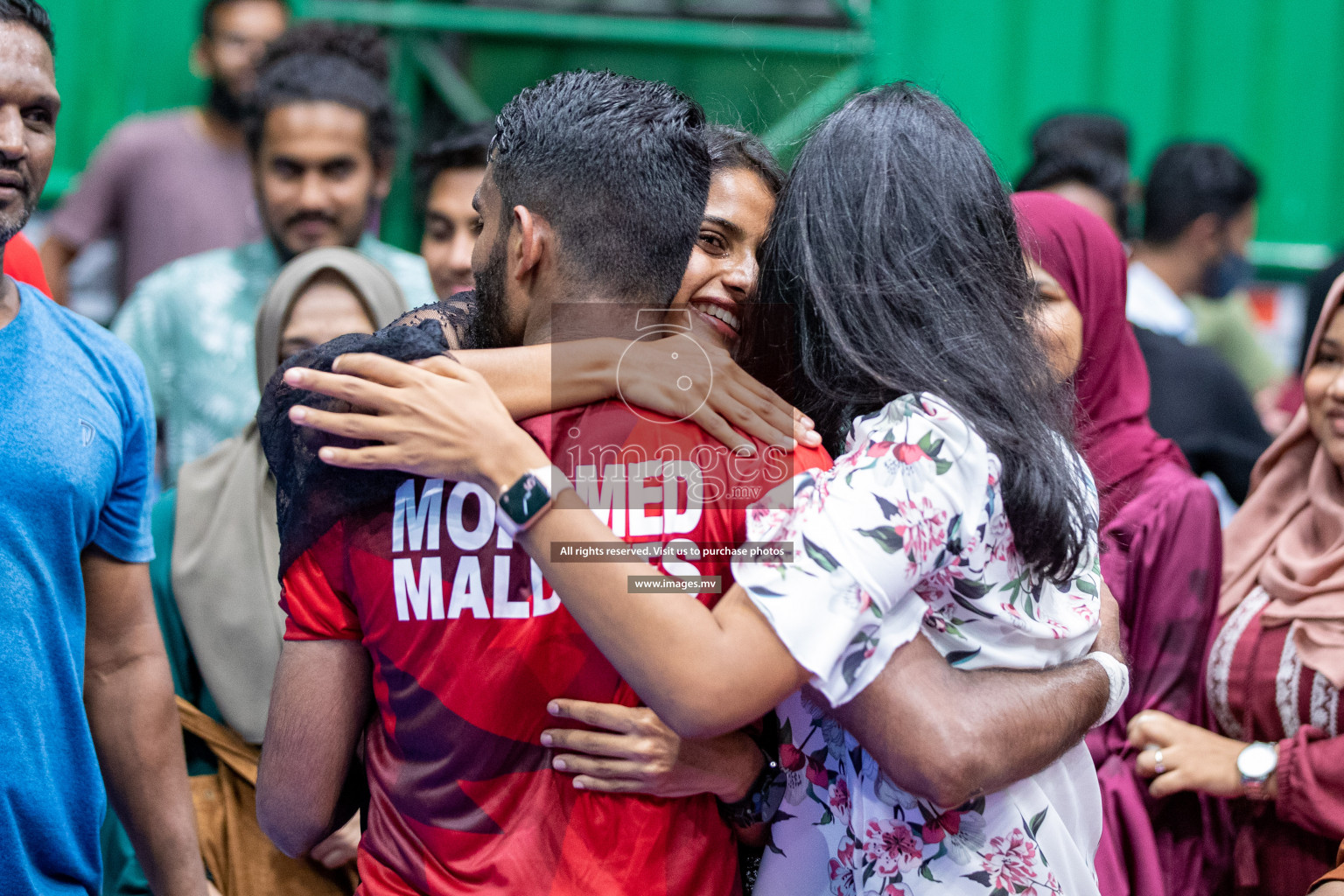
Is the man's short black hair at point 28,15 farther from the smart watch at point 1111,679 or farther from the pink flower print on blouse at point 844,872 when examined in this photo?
the smart watch at point 1111,679

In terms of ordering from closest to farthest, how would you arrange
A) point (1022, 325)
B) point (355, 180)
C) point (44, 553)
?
point (1022, 325) < point (44, 553) < point (355, 180)

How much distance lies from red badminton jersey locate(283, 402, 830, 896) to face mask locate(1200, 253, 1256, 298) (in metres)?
4.07

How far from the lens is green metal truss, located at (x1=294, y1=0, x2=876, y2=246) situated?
4.82 m

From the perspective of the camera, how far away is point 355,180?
3480 millimetres

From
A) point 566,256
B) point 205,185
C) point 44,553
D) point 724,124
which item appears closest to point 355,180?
point 205,185

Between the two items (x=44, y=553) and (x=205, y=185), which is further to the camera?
(x=205, y=185)

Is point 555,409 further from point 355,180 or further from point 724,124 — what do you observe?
point 355,180

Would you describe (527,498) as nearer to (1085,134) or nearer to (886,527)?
(886,527)

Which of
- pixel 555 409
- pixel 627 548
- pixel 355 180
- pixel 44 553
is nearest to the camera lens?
pixel 627 548

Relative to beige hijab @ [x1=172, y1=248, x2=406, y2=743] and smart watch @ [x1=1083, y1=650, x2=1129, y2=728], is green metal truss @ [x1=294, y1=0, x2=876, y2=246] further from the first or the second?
smart watch @ [x1=1083, y1=650, x2=1129, y2=728]

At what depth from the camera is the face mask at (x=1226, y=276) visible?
489 cm

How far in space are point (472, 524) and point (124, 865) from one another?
4.97 ft

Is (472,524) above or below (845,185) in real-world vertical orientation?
below

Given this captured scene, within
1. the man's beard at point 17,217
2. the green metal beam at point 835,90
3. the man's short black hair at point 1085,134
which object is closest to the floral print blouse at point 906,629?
the man's beard at point 17,217
